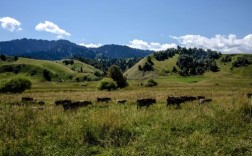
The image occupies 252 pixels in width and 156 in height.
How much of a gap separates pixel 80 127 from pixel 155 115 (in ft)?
15.3

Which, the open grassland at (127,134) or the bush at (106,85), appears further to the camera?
the bush at (106,85)

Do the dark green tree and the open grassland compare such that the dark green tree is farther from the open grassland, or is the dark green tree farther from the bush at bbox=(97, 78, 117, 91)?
the open grassland

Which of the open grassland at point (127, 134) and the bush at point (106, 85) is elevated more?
the open grassland at point (127, 134)

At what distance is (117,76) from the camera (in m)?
106

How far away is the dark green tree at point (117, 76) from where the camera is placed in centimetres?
10524

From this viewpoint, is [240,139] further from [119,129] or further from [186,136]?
[119,129]

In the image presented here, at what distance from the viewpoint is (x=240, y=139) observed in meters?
12.2

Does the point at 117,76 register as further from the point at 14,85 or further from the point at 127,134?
the point at 127,134

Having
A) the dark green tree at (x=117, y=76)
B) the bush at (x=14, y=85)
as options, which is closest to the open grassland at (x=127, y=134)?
the bush at (x=14, y=85)

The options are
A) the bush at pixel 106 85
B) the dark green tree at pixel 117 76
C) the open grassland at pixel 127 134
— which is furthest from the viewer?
the dark green tree at pixel 117 76

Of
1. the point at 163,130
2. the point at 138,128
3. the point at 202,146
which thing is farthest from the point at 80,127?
the point at 202,146

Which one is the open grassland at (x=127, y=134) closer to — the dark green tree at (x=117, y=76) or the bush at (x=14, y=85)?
the bush at (x=14, y=85)

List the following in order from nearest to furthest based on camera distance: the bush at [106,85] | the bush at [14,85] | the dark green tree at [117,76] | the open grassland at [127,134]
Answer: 1. the open grassland at [127,134]
2. the bush at [14,85]
3. the bush at [106,85]
4. the dark green tree at [117,76]

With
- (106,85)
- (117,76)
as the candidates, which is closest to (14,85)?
(106,85)
